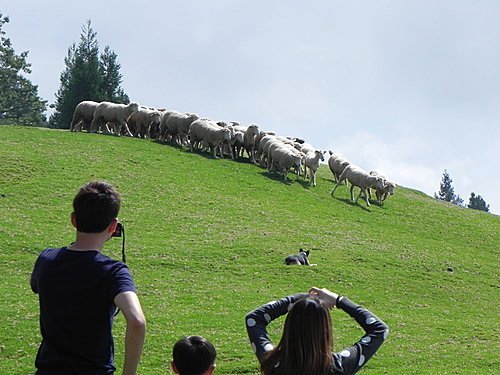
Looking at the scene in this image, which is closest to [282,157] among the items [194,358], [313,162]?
[313,162]

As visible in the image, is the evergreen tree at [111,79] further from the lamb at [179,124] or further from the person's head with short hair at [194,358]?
the person's head with short hair at [194,358]

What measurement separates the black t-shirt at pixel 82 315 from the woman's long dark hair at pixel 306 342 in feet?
3.86

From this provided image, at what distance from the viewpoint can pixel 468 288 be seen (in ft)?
93.0

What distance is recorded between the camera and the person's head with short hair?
6332 mm

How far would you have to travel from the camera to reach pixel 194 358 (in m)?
6.32

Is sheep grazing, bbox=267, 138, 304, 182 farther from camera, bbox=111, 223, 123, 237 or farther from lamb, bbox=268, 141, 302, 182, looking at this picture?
camera, bbox=111, 223, 123, 237

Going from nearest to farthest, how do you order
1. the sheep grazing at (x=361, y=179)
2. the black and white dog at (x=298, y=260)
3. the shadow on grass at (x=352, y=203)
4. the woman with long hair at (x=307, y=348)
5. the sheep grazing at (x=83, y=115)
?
the woman with long hair at (x=307, y=348) < the black and white dog at (x=298, y=260) < the shadow on grass at (x=352, y=203) < the sheep grazing at (x=361, y=179) < the sheep grazing at (x=83, y=115)

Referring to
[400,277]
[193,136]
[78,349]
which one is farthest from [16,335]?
[193,136]

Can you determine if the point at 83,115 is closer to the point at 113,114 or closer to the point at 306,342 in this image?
the point at 113,114

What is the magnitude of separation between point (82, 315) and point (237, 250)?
74.5 feet

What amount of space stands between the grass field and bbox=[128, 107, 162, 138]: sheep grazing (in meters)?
2.83

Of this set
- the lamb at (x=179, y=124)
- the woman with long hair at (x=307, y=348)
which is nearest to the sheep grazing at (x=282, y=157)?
the lamb at (x=179, y=124)

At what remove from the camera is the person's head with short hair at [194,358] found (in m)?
6.33

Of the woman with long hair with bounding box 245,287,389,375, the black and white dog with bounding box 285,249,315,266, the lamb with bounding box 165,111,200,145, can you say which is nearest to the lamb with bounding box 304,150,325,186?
the lamb with bounding box 165,111,200,145
